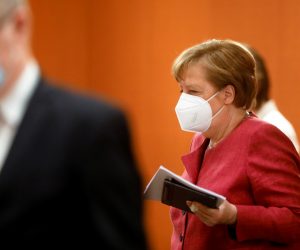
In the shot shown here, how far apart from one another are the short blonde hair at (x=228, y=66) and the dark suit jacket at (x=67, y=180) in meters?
1.15

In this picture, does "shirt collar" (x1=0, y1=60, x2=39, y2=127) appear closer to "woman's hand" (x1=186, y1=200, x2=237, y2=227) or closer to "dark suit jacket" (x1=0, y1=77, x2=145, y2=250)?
"dark suit jacket" (x1=0, y1=77, x2=145, y2=250)

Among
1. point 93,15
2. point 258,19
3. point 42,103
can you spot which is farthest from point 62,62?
point 42,103

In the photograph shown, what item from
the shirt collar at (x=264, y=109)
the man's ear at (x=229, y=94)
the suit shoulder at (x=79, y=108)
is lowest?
the shirt collar at (x=264, y=109)

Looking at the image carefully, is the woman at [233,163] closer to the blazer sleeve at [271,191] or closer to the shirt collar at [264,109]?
the blazer sleeve at [271,191]

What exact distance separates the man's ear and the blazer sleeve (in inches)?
7.4

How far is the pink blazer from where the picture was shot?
2291 mm

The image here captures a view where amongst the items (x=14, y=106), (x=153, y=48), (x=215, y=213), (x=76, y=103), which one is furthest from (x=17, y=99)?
(x=153, y=48)

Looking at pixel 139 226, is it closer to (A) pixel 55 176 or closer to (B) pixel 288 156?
(A) pixel 55 176

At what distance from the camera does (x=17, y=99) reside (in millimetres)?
1350

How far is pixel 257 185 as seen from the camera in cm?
229

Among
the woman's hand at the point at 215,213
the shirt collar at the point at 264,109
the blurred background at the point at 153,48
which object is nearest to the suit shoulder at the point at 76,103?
the woman's hand at the point at 215,213

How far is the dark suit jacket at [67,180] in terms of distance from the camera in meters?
1.29

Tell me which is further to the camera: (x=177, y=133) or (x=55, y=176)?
(x=177, y=133)

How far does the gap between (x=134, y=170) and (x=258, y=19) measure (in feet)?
10.7
